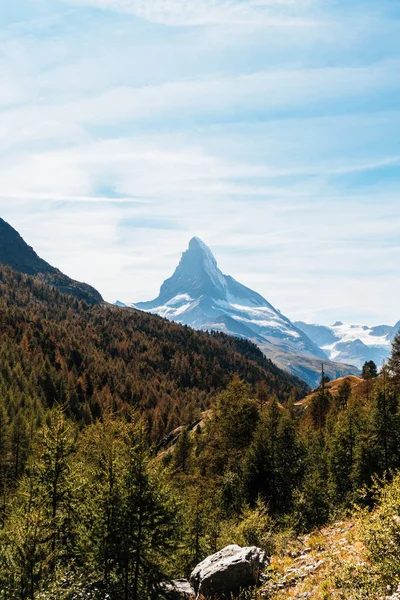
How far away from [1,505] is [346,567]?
69694 mm

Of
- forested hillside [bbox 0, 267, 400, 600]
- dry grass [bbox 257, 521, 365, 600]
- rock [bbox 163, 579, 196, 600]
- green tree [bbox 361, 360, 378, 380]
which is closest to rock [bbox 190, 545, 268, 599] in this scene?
dry grass [bbox 257, 521, 365, 600]

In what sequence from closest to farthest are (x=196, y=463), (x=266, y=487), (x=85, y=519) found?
1. (x=85, y=519)
2. (x=266, y=487)
3. (x=196, y=463)

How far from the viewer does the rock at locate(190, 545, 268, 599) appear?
2069 cm

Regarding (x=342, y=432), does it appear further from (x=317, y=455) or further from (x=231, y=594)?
(x=231, y=594)

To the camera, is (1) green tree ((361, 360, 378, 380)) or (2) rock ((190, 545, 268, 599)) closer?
(2) rock ((190, 545, 268, 599))

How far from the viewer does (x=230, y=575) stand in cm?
2084

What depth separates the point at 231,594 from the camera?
18984 mm

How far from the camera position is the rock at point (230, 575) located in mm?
20688

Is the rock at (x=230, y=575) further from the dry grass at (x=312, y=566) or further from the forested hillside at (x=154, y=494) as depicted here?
the forested hillside at (x=154, y=494)

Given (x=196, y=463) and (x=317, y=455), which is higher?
(x=317, y=455)

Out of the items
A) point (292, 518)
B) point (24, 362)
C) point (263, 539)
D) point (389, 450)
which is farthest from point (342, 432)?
point (24, 362)

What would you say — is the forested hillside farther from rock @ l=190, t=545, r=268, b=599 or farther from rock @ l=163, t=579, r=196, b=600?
rock @ l=190, t=545, r=268, b=599

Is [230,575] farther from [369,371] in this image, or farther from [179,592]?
[369,371]

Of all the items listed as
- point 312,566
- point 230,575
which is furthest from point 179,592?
point 312,566
